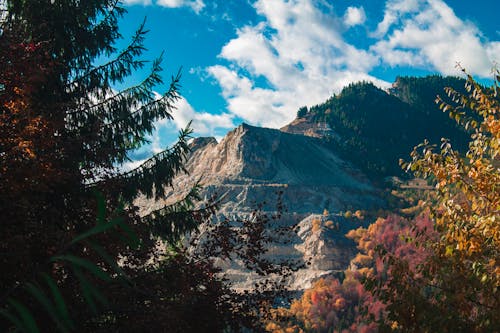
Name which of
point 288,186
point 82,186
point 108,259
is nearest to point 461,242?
point 108,259

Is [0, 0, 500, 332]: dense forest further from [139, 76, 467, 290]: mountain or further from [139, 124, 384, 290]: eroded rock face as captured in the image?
[139, 124, 384, 290]: eroded rock face

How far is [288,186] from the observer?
→ 506 feet

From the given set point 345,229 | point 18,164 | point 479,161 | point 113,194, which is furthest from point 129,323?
point 345,229

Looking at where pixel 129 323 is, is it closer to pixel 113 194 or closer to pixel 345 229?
pixel 113 194

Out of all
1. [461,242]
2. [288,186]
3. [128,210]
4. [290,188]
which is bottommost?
[461,242]

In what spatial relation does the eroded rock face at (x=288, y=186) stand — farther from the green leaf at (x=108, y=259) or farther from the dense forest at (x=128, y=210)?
the green leaf at (x=108, y=259)

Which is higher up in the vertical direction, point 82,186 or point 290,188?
point 290,188

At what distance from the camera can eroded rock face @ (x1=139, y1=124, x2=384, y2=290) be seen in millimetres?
123875

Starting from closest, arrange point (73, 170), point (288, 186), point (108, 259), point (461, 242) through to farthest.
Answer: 1. point (108, 259)
2. point (461, 242)
3. point (73, 170)
4. point (288, 186)

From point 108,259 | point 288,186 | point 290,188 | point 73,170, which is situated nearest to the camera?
point 108,259

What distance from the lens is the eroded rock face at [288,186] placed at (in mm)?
123875

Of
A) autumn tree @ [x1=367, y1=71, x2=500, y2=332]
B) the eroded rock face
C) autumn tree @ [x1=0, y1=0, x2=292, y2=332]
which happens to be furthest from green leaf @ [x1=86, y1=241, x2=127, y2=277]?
the eroded rock face

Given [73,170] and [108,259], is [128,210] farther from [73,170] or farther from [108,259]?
[108,259]

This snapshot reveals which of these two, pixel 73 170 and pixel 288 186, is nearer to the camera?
pixel 73 170
